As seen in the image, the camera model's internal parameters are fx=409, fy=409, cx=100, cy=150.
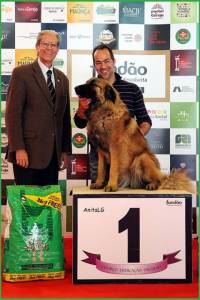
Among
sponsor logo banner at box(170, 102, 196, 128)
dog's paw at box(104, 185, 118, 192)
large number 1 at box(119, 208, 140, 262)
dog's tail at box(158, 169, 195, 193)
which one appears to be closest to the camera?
Answer: large number 1 at box(119, 208, 140, 262)

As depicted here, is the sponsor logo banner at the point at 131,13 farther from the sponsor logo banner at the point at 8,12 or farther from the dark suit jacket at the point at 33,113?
the dark suit jacket at the point at 33,113

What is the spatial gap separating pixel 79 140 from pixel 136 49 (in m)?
0.97

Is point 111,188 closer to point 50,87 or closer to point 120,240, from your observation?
point 120,240

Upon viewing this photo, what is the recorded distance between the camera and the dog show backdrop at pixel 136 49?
3.66 m

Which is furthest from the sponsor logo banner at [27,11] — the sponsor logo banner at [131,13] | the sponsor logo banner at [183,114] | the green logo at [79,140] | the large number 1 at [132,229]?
the large number 1 at [132,229]

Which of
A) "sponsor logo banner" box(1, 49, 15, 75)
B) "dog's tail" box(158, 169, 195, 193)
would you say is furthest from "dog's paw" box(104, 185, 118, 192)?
"sponsor logo banner" box(1, 49, 15, 75)

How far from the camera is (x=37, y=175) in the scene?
2.92m

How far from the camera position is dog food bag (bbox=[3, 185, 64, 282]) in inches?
99.0

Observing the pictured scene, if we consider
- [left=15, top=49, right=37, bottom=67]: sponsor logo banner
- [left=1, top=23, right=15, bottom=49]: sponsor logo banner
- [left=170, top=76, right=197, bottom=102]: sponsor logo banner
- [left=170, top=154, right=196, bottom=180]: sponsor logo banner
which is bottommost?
[left=170, top=154, right=196, bottom=180]: sponsor logo banner

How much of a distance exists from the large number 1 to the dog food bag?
0.43 metres

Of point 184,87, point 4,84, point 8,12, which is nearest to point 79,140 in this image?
point 4,84

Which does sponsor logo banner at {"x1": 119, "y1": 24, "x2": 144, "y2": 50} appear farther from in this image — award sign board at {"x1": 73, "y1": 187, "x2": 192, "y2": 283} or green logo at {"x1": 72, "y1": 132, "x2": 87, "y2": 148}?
award sign board at {"x1": 73, "y1": 187, "x2": 192, "y2": 283}

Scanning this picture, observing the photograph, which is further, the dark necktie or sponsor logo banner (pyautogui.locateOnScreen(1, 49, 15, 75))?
sponsor logo banner (pyautogui.locateOnScreen(1, 49, 15, 75))

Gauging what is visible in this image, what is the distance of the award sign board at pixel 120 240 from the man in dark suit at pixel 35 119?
52 cm
